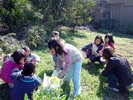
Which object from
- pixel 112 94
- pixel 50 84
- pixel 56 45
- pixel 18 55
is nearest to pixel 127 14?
pixel 112 94

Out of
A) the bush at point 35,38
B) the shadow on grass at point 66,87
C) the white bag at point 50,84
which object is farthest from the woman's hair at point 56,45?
the bush at point 35,38

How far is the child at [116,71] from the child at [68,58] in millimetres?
773

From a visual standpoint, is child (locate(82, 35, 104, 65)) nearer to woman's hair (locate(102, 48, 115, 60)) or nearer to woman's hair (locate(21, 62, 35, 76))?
woman's hair (locate(102, 48, 115, 60))

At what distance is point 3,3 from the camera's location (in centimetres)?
789

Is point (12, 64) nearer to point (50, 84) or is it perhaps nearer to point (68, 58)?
point (68, 58)

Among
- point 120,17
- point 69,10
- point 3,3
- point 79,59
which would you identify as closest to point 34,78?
point 79,59

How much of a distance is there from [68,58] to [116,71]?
4.75 feet

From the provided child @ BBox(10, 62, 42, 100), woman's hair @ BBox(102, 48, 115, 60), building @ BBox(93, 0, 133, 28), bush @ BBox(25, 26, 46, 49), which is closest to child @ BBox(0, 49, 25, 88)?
child @ BBox(10, 62, 42, 100)

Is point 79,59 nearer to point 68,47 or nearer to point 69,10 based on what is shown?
point 68,47

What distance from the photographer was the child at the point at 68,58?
3508 mm

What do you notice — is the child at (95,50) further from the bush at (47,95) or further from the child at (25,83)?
the bush at (47,95)

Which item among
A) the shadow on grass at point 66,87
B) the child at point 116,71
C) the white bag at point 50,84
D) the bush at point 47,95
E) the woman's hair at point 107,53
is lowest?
the shadow on grass at point 66,87

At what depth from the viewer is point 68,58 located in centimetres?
375

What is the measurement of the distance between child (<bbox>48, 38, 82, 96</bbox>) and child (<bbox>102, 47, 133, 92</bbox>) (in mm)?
773
